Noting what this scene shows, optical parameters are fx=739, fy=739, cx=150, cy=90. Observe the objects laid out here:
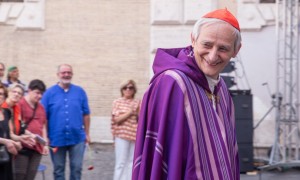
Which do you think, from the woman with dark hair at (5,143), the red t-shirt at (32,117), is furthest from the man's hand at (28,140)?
the woman with dark hair at (5,143)

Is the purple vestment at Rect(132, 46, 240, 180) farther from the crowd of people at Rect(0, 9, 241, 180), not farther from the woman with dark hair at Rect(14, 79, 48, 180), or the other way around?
the woman with dark hair at Rect(14, 79, 48, 180)

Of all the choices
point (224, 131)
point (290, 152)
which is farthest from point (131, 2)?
point (224, 131)

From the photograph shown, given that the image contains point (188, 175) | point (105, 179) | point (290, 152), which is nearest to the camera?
point (188, 175)

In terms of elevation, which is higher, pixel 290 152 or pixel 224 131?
pixel 224 131

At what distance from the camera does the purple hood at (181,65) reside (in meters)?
3.57

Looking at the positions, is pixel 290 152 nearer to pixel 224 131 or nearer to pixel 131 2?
pixel 131 2

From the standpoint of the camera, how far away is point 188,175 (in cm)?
345

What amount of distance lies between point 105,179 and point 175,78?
26.2 feet

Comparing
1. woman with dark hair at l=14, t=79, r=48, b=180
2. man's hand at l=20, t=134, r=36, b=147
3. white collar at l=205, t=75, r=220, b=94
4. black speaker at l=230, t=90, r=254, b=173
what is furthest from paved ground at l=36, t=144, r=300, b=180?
white collar at l=205, t=75, r=220, b=94

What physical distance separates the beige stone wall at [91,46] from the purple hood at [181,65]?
10.5 meters

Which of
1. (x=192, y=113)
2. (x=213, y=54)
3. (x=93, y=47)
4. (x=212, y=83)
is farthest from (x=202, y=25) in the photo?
(x=93, y=47)

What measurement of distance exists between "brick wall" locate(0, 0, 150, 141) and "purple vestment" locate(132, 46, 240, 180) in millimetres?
10580

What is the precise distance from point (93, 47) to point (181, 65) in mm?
10914

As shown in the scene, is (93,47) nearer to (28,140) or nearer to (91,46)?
(91,46)
